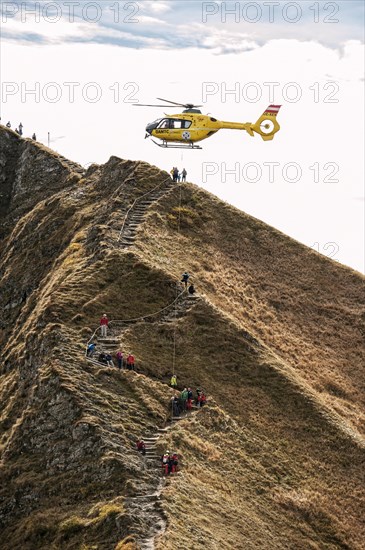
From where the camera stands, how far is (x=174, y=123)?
92.1 m

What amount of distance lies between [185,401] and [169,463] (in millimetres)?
8559

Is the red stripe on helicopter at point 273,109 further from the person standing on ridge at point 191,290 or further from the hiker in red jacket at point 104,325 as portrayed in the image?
the hiker in red jacket at point 104,325

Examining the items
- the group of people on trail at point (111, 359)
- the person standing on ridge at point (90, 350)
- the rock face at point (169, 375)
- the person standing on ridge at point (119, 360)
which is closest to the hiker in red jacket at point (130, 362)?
the group of people on trail at point (111, 359)

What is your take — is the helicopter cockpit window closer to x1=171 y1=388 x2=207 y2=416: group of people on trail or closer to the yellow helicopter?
the yellow helicopter

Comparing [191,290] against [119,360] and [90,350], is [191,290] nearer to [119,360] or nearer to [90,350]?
[119,360]

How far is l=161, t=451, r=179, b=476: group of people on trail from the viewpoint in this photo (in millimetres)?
57719

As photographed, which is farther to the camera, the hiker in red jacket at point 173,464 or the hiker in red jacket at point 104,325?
the hiker in red jacket at point 104,325

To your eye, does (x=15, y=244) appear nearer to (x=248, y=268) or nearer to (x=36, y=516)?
(x=248, y=268)

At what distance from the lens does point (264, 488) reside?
6288cm

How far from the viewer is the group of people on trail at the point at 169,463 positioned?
57.7 metres

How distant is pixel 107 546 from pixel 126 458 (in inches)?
328

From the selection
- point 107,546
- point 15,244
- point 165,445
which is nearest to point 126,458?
point 165,445

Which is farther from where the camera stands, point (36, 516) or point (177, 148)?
point (177, 148)

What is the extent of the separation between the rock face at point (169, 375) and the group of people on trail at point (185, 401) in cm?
93
